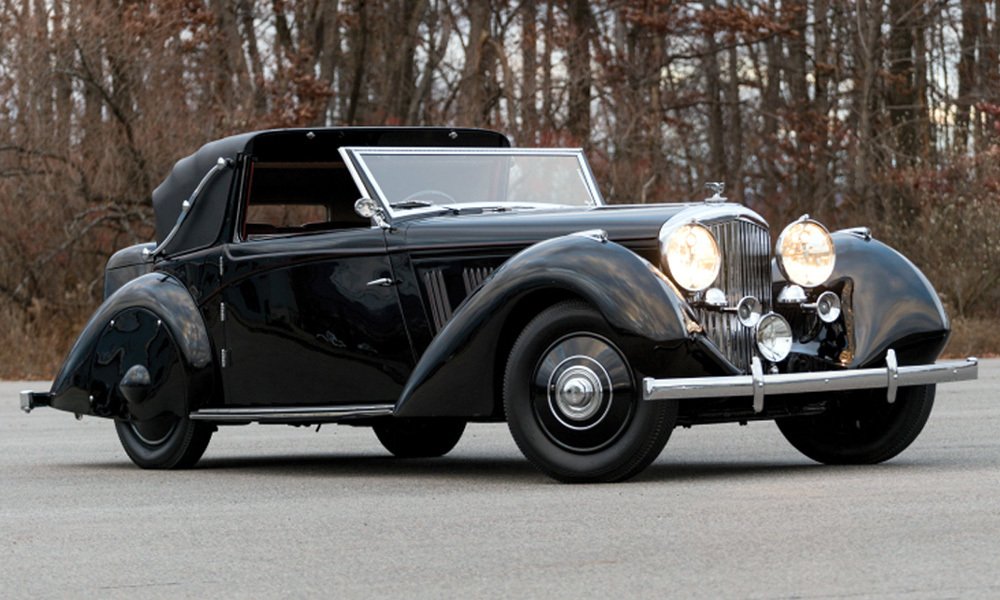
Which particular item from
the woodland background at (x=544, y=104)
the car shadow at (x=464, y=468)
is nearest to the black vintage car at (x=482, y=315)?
the car shadow at (x=464, y=468)

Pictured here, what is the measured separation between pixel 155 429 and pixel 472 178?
230cm

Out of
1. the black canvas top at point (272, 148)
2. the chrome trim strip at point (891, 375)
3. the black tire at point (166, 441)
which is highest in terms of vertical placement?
the black canvas top at point (272, 148)

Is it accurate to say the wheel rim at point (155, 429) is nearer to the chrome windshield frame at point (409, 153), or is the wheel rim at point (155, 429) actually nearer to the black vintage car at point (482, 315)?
the black vintage car at point (482, 315)

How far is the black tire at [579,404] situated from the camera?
303 inches

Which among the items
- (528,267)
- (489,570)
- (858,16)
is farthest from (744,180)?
(489,570)

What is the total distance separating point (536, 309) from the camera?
27.0 feet

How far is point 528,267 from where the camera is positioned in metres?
7.98

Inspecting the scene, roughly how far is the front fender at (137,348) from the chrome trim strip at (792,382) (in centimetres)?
319

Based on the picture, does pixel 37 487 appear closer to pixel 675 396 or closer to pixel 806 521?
pixel 675 396

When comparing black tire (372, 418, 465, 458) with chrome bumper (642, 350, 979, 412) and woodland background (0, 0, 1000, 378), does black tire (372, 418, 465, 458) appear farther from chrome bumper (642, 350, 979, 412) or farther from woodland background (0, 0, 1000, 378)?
woodland background (0, 0, 1000, 378)

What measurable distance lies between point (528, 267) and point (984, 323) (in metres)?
16.9

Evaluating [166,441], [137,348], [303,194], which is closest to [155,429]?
[166,441]

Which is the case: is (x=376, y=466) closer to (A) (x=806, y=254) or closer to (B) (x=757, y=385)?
(A) (x=806, y=254)

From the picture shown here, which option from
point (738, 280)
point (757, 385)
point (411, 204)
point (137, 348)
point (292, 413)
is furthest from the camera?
point (137, 348)
